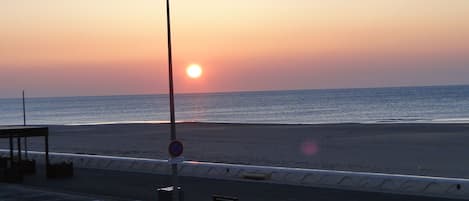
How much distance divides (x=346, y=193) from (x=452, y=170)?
7993 millimetres

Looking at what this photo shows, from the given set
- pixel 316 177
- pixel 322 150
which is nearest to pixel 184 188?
pixel 316 177

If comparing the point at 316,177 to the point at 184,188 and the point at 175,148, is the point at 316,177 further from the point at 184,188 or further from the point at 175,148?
the point at 175,148

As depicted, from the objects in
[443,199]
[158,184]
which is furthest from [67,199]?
[443,199]

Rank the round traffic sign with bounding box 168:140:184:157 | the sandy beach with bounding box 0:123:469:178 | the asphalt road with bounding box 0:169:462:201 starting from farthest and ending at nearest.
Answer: the sandy beach with bounding box 0:123:469:178 → the asphalt road with bounding box 0:169:462:201 → the round traffic sign with bounding box 168:140:184:157

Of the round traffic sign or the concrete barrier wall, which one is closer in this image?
the round traffic sign

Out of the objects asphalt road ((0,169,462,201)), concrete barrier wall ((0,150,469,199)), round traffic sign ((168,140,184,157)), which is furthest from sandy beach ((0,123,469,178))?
round traffic sign ((168,140,184,157))

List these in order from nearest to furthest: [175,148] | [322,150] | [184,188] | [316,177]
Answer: [175,148] → [184,188] → [316,177] → [322,150]

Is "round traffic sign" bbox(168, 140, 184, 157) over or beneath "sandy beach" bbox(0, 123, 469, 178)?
over

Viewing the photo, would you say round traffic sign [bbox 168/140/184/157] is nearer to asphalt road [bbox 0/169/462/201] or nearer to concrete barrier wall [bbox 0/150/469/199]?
asphalt road [bbox 0/169/462/201]

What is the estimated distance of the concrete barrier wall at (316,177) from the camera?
16.2m

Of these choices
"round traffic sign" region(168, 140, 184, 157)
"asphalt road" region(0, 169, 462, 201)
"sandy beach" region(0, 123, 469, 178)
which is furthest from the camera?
"sandy beach" region(0, 123, 469, 178)

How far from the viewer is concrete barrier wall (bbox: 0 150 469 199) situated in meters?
16.2

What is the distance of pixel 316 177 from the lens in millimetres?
18609

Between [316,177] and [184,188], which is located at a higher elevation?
[316,177]
